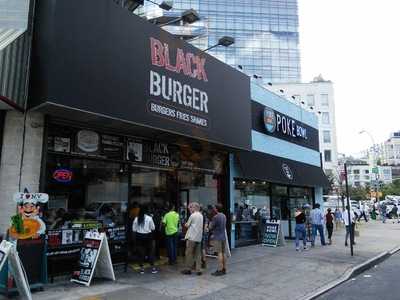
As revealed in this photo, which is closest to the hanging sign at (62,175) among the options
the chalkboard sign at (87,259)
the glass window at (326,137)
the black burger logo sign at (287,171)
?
the chalkboard sign at (87,259)

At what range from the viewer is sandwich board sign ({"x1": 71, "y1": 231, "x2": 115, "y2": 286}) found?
8.94 metres

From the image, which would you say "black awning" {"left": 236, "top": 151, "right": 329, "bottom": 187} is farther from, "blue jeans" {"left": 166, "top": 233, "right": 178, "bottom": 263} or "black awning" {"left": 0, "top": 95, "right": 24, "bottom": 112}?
"black awning" {"left": 0, "top": 95, "right": 24, "bottom": 112}

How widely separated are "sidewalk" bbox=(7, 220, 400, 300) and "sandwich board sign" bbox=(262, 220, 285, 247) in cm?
231

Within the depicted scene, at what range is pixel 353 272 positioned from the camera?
11.2 m

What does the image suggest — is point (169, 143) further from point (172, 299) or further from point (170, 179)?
point (172, 299)

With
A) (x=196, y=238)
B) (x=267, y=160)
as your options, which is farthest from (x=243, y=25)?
(x=196, y=238)

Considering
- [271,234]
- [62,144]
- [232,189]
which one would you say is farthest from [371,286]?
[62,144]

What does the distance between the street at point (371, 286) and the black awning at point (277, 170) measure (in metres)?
5.51

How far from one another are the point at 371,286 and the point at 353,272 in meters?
1.55

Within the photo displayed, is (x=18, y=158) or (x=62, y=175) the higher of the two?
(x=18, y=158)

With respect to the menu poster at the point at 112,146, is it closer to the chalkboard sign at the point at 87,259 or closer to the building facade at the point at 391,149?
the chalkboard sign at the point at 87,259

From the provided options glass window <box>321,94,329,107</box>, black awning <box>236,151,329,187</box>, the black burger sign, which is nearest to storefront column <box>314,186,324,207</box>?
black awning <box>236,151,329,187</box>

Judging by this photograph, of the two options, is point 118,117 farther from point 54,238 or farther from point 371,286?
point 371,286

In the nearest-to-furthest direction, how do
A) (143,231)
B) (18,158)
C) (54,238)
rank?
(18,158) → (54,238) → (143,231)
